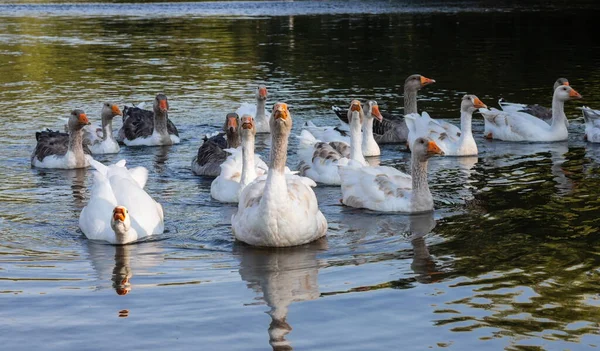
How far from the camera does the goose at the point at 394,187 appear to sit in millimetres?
13602

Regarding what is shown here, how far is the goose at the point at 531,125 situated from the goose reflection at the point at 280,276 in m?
8.66

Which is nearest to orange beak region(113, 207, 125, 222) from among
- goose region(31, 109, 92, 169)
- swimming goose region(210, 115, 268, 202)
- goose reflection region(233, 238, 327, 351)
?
goose reflection region(233, 238, 327, 351)

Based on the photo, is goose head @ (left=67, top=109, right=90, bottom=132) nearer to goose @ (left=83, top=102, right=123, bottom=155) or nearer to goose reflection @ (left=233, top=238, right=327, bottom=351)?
goose @ (left=83, top=102, right=123, bottom=155)

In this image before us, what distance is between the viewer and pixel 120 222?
11.6m

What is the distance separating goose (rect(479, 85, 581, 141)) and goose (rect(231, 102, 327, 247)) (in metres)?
8.38

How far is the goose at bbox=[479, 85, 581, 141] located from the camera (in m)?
19.7

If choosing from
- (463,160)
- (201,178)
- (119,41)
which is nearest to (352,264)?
(201,178)

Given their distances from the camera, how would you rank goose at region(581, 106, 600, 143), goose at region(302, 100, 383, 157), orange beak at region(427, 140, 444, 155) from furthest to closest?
goose at region(581, 106, 600, 143) → goose at region(302, 100, 383, 157) → orange beak at region(427, 140, 444, 155)

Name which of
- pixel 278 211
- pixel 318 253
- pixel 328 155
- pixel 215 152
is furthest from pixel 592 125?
pixel 278 211

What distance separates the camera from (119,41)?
43.8m

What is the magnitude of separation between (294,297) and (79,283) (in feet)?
7.31

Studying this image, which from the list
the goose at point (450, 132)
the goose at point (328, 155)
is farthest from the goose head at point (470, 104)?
the goose at point (328, 155)

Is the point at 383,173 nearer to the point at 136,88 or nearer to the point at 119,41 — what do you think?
the point at 136,88

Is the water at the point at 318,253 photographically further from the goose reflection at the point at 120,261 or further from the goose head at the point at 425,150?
the goose head at the point at 425,150
